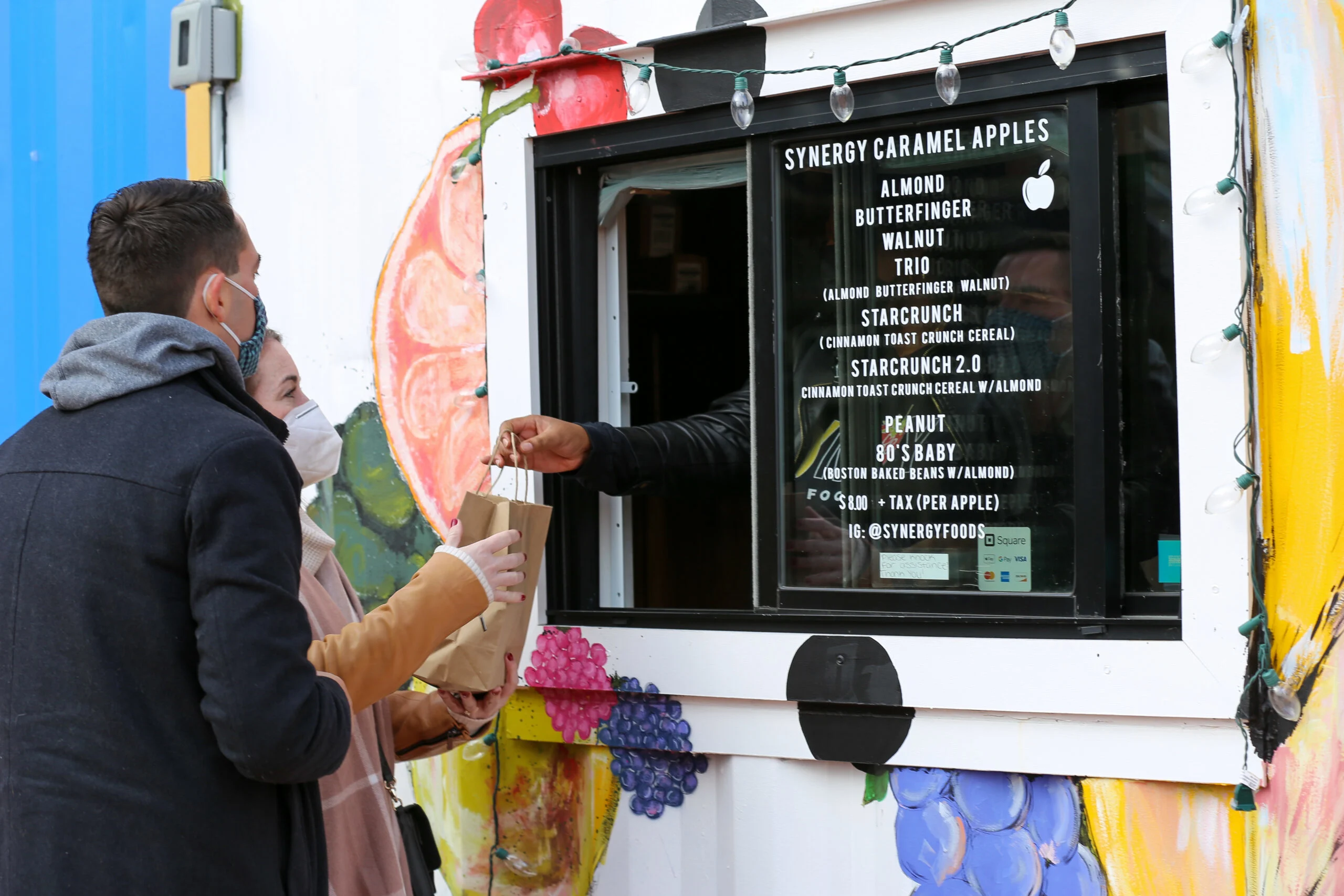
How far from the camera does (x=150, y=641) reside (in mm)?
1945

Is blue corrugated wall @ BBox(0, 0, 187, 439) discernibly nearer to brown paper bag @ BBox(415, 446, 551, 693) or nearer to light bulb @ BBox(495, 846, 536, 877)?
brown paper bag @ BBox(415, 446, 551, 693)

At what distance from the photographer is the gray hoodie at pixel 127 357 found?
2.03 m

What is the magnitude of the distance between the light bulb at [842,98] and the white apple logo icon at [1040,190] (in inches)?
16.0

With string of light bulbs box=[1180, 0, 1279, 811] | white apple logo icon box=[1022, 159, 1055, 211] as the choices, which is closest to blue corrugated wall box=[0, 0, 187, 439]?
white apple logo icon box=[1022, 159, 1055, 211]

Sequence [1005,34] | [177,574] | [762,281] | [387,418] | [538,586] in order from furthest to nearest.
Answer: [387,418]
[538,586]
[762,281]
[1005,34]
[177,574]

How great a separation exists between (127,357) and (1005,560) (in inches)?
71.4

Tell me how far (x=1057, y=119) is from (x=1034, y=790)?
4.64 ft

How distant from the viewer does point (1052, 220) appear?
2.85 metres

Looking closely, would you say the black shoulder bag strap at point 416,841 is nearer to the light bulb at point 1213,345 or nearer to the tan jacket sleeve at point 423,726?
the tan jacket sleeve at point 423,726

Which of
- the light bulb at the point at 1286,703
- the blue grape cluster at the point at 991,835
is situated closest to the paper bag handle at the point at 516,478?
the blue grape cluster at the point at 991,835

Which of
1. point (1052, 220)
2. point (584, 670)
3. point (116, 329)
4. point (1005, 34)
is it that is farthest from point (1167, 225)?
point (116, 329)

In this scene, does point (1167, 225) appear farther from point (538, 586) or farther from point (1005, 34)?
point (538, 586)

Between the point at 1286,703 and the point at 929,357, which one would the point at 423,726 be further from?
the point at 1286,703

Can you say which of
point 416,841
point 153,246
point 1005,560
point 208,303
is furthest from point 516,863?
point 153,246
